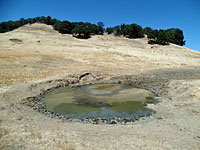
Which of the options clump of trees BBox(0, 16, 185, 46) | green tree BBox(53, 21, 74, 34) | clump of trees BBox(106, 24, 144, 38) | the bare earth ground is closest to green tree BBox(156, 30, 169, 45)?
clump of trees BBox(0, 16, 185, 46)

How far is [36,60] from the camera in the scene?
86.6 feet

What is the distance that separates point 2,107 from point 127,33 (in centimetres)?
5678

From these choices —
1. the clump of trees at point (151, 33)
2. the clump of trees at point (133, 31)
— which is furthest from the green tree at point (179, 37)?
the clump of trees at point (133, 31)

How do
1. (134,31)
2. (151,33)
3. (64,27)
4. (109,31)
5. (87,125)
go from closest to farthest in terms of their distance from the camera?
(87,125)
(151,33)
(64,27)
(134,31)
(109,31)

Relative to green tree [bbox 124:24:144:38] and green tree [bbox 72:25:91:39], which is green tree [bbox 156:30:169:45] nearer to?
green tree [bbox 124:24:144:38]

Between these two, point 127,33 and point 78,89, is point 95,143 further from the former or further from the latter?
point 127,33

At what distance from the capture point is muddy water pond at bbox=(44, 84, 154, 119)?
36.7 ft

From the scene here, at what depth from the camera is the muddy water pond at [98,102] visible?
36.7 feet

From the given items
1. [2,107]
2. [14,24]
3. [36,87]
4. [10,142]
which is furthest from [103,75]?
[14,24]

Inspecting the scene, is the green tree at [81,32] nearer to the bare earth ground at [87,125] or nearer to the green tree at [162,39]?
the green tree at [162,39]

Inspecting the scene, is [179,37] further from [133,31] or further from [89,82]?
[89,82]

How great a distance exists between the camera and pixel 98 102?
13.5m

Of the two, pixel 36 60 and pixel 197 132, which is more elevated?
pixel 36 60

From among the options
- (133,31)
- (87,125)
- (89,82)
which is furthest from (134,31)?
(87,125)
